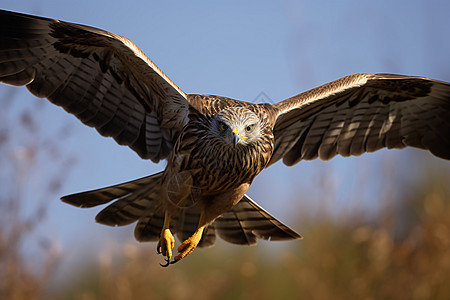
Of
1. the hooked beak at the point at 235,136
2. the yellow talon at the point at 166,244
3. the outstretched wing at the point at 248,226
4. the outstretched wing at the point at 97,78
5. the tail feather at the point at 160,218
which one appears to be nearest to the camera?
the hooked beak at the point at 235,136

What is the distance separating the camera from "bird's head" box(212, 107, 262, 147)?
440 cm

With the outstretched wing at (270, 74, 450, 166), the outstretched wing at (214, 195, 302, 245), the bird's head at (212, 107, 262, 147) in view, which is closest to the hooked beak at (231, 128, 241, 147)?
the bird's head at (212, 107, 262, 147)

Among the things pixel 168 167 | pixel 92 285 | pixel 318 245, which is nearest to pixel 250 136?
pixel 168 167

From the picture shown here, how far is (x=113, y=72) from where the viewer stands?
528cm

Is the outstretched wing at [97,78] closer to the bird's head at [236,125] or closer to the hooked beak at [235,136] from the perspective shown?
the bird's head at [236,125]

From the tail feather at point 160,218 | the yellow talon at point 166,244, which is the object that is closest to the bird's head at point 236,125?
the yellow talon at point 166,244

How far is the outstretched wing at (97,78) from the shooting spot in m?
4.80

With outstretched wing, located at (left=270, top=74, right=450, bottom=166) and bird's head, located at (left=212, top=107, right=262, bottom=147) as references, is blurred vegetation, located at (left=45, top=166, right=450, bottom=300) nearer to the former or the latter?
outstretched wing, located at (left=270, top=74, right=450, bottom=166)

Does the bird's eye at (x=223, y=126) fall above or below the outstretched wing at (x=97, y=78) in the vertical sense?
below

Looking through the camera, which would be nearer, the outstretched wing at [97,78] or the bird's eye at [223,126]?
the bird's eye at [223,126]

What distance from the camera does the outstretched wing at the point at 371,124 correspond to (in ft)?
19.4

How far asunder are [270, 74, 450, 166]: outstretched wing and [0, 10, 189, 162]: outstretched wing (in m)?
1.26

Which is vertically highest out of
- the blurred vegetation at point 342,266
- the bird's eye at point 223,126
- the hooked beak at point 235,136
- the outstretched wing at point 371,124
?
the outstretched wing at point 371,124

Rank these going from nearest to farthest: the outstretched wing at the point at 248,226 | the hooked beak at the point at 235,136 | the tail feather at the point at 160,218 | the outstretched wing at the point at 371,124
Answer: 1. the hooked beak at the point at 235,136
2. the tail feather at the point at 160,218
3. the outstretched wing at the point at 248,226
4. the outstretched wing at the point at 371,124
